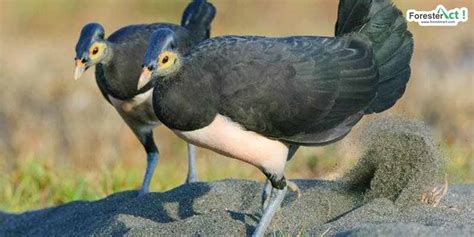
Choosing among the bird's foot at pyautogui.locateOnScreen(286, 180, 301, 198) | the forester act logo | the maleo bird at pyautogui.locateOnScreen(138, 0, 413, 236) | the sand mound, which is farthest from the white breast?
the forester act logo

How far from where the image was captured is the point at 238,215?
21.0 feet

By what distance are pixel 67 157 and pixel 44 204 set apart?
151 centimetres

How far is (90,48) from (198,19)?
157 cm

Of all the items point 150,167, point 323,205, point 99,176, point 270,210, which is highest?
point 270,210

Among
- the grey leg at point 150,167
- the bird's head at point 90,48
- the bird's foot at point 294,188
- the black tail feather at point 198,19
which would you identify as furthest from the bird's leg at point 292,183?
the black tail feather at point 198,19

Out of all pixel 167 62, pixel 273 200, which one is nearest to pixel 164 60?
pixel 167 62

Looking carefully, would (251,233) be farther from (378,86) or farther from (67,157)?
(67,157)

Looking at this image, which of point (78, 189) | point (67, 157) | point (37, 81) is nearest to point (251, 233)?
point (78, 189)

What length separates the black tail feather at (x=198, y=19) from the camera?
8.50 m

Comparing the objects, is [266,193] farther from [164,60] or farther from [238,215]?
[164,60]

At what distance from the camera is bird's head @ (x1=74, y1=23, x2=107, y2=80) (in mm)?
7055

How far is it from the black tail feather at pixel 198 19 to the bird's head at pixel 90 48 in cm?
125

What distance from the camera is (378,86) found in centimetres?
650

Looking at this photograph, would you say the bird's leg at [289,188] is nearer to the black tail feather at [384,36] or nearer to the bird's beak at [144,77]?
the black tail feather at [384,36]
